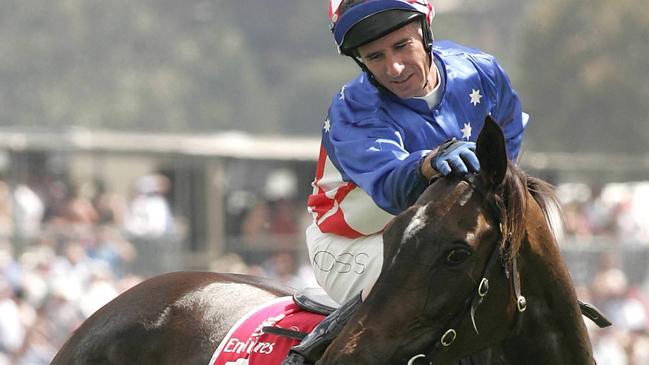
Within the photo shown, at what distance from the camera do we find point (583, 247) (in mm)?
13109

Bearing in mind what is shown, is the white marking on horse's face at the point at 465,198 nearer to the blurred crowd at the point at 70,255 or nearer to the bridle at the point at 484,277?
the bridle at the point at 484,277

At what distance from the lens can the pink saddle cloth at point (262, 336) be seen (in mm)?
4641

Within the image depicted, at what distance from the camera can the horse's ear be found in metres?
3.77

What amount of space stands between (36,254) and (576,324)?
848cm

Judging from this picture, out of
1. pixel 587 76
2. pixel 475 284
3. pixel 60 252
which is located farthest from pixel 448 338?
pixel 587 76

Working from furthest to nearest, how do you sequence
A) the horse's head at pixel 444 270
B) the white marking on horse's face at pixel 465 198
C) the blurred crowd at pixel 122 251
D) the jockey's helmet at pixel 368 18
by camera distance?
the blurred crowd at pixel 122 251 < the jockey's helmet at pixel 368 18 < the white marking on horse's face at pixel 465 198 < the horse's head at pixel 444 270

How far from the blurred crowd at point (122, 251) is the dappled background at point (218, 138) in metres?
0.02

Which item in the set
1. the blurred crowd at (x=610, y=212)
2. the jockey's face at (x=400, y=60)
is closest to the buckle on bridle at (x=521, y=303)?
the jockey's face at (x=400, y=60)

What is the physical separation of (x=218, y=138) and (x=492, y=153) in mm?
13158

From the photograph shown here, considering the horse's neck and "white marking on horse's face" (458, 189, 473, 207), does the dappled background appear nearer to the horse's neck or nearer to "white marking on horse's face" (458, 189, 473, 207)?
the horse's neck

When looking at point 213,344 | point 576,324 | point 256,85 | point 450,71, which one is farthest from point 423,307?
point 256,85

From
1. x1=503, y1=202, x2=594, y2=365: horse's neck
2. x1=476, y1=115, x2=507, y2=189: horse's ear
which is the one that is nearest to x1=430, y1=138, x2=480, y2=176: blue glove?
x1=476, y1=115, x2=507, y2=189: horse's ear

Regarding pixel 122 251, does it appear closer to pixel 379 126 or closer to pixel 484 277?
pixel 379 126

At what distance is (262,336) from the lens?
477cm
